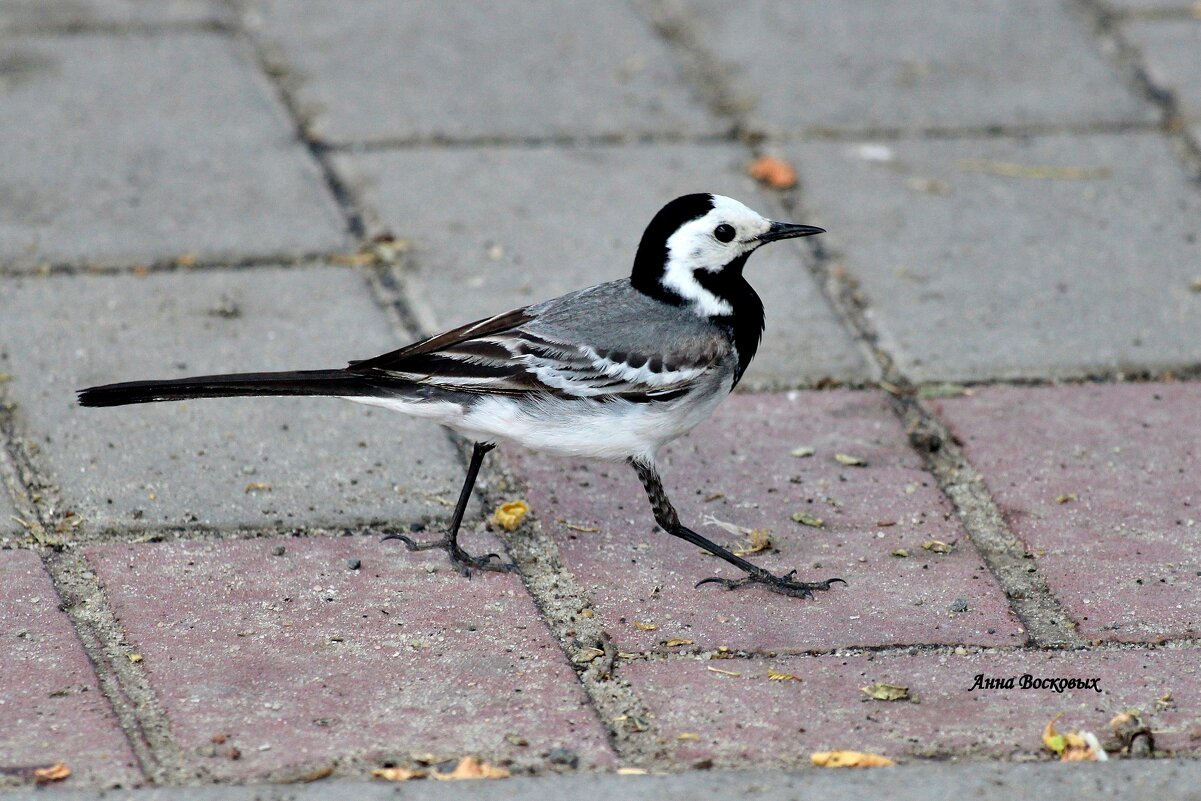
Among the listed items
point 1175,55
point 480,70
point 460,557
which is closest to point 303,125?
point 480,70

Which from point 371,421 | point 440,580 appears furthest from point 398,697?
point 371,421

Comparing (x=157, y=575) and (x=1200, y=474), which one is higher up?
(x=1200, y=474)

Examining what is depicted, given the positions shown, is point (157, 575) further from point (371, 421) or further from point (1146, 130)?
point (1146, 130)

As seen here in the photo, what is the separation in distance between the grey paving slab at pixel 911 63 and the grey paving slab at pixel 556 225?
24.2 inches

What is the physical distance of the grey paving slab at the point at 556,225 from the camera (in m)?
5.24

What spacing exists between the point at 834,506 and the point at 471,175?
2167mm

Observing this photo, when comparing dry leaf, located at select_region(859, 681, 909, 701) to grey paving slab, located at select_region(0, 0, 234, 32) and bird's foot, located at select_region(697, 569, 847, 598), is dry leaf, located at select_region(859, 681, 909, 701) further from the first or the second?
grey paving slab, located at select_region(0, 0, 234, 32)

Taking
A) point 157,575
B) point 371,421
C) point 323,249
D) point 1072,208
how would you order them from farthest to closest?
point 1072,208
point 323,249
point 371,421
point 157,575

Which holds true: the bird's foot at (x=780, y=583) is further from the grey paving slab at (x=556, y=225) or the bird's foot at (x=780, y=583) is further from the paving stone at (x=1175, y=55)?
the paving stone at (x=1175, y=55)

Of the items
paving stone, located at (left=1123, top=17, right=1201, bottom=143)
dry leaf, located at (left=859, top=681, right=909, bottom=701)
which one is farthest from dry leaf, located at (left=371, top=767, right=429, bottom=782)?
paving stone, located at (left=1123, top=17, right=1201, bottom=143)

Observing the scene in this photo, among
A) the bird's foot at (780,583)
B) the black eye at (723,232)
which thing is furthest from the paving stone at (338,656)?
the black eye at (723,232)

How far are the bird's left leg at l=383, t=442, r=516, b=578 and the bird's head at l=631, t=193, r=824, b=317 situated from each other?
1.97 feet

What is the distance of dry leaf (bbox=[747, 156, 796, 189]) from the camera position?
6.00 meters

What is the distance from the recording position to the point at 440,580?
411cm
